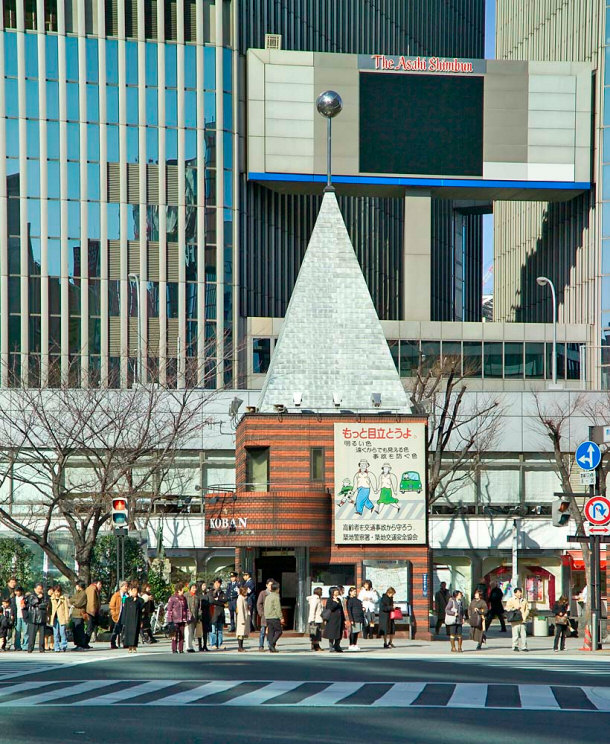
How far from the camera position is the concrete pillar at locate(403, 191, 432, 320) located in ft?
241

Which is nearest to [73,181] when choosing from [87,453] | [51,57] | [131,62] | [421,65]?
[51,57]

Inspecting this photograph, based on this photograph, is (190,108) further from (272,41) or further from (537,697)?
(537,697)

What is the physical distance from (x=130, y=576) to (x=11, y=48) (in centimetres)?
3922

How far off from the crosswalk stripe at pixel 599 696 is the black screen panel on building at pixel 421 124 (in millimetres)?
54633

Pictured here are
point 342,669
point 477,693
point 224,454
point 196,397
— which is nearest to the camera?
point 477,693

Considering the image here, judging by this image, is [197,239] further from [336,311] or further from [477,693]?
Answer: [477,693]

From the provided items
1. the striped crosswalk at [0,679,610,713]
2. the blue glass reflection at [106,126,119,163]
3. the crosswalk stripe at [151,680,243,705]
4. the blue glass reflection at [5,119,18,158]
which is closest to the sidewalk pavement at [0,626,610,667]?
the striped crosswalk at [0,679,610,713]

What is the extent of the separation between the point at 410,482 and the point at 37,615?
34.4 ft

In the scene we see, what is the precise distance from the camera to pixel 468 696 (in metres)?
18.3

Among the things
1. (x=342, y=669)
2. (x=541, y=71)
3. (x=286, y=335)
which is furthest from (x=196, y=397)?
(x=342, y=669)

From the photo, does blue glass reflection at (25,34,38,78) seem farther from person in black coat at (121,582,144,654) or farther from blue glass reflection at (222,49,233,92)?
person in black coat at (121,582,144,654)

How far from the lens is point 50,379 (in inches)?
2547

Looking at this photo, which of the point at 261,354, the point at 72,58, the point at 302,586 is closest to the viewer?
the point at 302,586

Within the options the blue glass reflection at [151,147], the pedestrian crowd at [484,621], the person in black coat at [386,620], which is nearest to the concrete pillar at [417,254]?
the blue glass reflection at [151,147]
